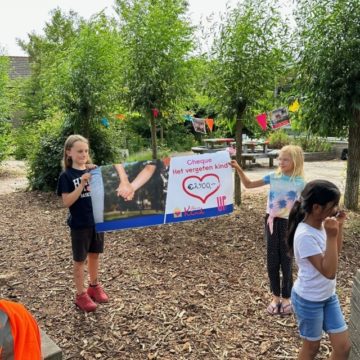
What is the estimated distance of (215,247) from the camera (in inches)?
207

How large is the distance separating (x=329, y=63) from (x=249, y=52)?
1.19m

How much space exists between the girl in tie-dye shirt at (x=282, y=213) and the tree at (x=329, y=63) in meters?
2.83

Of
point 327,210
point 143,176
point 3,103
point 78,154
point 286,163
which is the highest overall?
point 3,103

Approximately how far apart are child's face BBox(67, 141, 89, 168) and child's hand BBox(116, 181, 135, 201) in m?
0.79

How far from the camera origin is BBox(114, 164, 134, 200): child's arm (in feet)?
14.2

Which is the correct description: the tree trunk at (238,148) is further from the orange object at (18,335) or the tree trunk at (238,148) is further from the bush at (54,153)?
the orange object at (18,335)

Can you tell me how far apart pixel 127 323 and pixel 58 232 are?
3033mm

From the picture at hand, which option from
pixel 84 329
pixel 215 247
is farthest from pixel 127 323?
pixel 215 247

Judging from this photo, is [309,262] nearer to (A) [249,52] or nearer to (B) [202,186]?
(B) [202,186]

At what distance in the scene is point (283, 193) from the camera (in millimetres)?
3574

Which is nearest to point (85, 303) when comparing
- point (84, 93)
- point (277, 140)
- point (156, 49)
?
point (156, 49)

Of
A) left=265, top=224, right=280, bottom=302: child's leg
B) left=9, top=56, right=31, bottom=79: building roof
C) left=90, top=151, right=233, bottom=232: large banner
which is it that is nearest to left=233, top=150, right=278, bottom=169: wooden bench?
left=90, top=151, right=233, bottom=232: large banner

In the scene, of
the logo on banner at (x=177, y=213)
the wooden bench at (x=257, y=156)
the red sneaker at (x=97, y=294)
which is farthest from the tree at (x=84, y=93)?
the wooden bench at (x=257, y=156)

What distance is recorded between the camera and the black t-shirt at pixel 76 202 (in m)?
3.50
